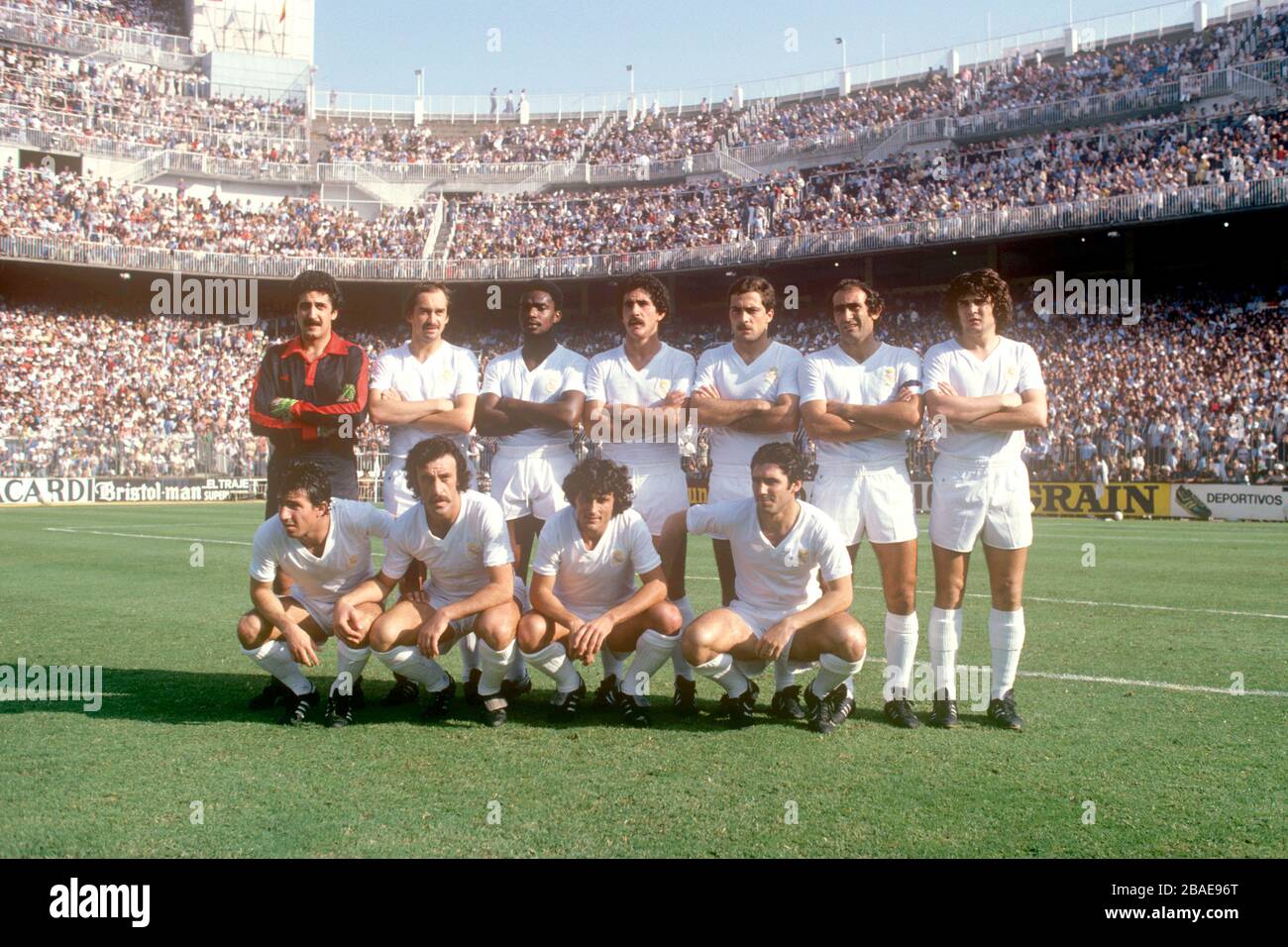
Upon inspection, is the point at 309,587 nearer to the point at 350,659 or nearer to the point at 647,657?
the point at 350,659

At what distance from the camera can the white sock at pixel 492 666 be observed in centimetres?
585

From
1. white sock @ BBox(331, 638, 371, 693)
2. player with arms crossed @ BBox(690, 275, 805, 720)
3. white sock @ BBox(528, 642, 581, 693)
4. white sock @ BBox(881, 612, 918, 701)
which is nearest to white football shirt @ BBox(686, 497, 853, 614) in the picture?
player with arms crossed @ BBox(690, 275, 805, 720)

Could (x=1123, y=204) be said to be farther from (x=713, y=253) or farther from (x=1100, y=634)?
(x=1100, y=634)

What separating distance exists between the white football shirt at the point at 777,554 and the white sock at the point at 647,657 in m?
0.50

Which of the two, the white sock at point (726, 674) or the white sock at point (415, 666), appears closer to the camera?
the white sock at point (726, 674)

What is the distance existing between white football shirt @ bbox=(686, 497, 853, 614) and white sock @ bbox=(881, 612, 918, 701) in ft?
1.35

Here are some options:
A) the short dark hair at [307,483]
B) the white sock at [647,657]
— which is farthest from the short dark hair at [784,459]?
the short dark hair at [307,483]

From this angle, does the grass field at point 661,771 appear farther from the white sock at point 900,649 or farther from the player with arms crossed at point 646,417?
the player with arms crossed at point 646,417

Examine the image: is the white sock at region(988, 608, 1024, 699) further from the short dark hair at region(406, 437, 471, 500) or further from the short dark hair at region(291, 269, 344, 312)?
the short dark hair at region(291, 269, 344, 312)

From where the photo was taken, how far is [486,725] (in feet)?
19.0

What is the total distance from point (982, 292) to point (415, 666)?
3.56 metres

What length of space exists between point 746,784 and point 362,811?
1540 millimetres
